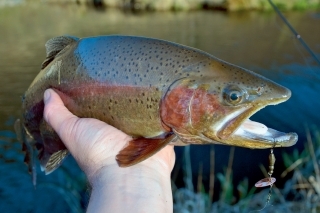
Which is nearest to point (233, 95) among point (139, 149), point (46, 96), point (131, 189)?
point (139, 149)

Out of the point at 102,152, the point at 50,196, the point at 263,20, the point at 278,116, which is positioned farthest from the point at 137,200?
the point at 263,20

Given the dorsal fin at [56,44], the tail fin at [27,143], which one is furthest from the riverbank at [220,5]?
the dorsal fin at [56,44]

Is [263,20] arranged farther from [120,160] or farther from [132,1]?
[120,160]

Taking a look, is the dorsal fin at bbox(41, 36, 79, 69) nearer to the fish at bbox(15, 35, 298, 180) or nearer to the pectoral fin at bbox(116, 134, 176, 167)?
the fish at bbox(15, 35, 298, 180)

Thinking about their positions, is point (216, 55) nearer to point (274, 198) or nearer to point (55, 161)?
point (274, 198)

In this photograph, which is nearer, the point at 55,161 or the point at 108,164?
the point at 108,164

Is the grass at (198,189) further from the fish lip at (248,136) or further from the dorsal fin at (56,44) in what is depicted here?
the fish lip at (248,136)
